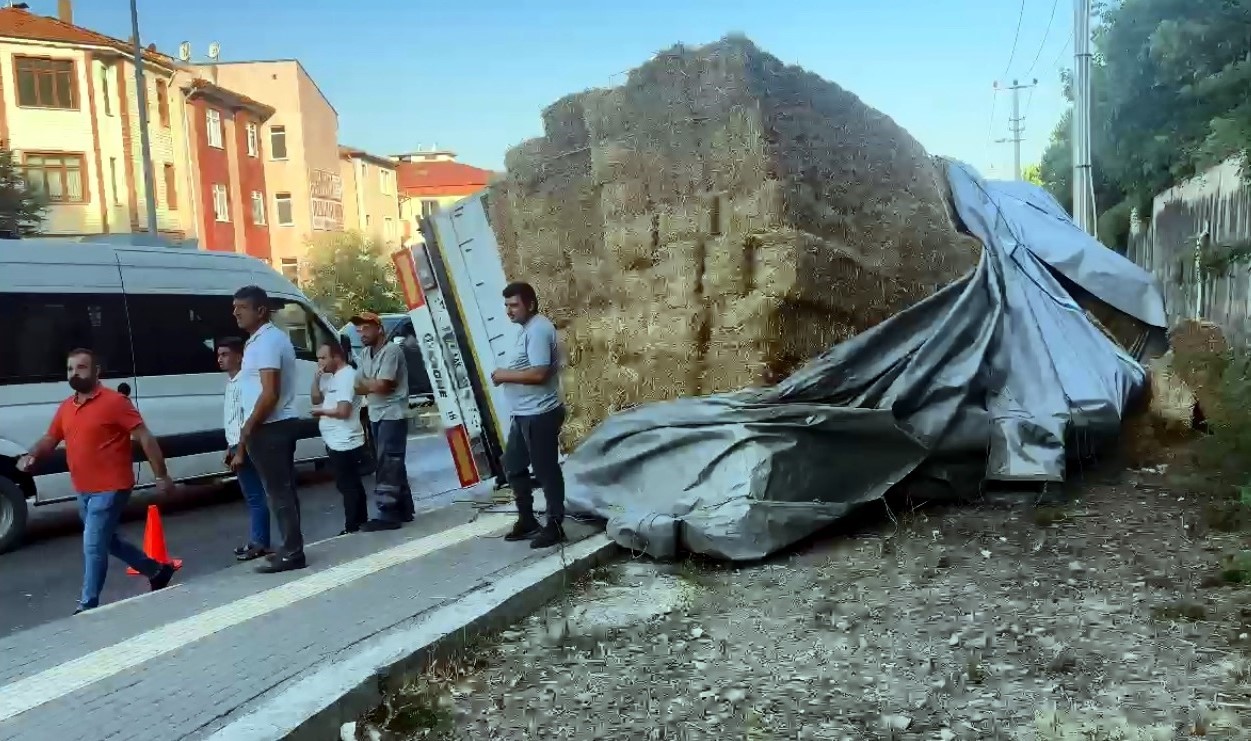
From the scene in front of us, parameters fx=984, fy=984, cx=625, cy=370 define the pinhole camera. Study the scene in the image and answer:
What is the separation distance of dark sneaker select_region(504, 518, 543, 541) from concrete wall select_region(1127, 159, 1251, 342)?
6.67 meters

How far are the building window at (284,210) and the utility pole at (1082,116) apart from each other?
1157 inches

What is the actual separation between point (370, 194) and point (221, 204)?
1479 cm

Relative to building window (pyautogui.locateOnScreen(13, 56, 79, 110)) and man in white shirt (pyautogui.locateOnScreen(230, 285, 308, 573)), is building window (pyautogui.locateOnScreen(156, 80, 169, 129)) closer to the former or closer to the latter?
building window (pyautogui.locateOnScreen(13, 56, 79, 110))

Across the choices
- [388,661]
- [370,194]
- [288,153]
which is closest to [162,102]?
[288,153]

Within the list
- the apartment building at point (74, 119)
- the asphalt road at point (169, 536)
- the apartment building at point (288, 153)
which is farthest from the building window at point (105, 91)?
the asphalt road at point (169, 536)

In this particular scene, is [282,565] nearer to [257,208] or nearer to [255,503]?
[255,503]

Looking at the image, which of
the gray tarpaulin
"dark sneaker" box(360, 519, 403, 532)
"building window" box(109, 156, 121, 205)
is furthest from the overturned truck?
"building window" box(109, 156, 121, 205)

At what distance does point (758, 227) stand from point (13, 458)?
6.18m

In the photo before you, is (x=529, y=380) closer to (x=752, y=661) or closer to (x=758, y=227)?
(x=758, y=227)

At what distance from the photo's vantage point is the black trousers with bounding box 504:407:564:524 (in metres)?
5.89

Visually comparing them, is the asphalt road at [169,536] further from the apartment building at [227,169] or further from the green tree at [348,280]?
the apartment building at [227,169]

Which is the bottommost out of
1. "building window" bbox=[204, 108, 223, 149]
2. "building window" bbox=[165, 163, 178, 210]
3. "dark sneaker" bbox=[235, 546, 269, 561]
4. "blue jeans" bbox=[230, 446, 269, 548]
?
"dark sneaker" bbox=[235, 546, 269, 561]

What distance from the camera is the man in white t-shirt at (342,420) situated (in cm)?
697

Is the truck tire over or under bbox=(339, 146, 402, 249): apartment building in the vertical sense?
under
